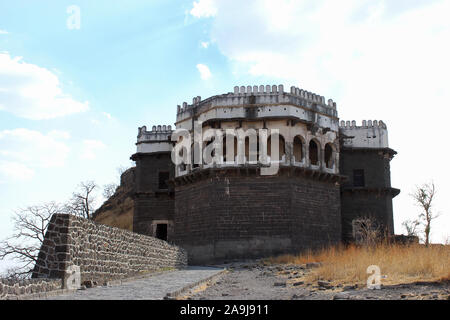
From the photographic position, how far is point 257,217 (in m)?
20.8

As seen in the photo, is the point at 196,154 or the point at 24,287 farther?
the point at 196,154

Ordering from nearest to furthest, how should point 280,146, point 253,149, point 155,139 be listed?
point 253,149, point 280,146, point 155,139

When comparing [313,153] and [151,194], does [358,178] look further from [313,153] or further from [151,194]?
[151,194]

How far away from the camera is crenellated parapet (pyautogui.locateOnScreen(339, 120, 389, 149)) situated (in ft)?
84.4

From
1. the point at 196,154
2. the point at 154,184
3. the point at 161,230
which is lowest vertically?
the point at 161,230

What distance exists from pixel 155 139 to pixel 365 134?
12.0m

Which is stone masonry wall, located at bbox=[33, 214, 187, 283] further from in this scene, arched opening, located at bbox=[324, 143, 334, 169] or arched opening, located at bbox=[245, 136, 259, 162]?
arched opening, located at bbox=[324, 143, 334, 169]

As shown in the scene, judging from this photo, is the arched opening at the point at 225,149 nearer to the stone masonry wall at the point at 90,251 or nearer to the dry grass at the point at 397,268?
the stone masonry wall at the point at 90,251

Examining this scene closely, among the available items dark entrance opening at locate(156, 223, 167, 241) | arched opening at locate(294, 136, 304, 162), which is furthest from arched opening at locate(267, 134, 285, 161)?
dark entrance opening at locate(156, 223, 167, 241)

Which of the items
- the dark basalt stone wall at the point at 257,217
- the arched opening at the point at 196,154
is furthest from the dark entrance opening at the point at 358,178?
the arched opening at the point at 196,154

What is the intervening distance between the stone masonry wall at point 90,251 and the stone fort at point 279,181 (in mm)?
7423

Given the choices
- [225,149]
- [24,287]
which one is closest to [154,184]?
[225,149]
